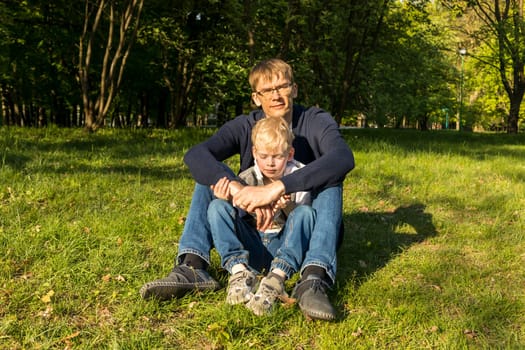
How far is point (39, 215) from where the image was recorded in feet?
17.5

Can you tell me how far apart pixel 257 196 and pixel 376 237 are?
241cm

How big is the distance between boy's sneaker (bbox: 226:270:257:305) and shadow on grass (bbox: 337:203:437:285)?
921mm

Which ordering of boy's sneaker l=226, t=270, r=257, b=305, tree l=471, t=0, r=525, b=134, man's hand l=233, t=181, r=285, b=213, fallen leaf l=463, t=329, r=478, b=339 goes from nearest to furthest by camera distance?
fallen leaf l=463, t=329, r=478, b=339 < boy's sneaker l=226, t=270, r=257, b=305 < man's hand l=233, t=181, r=285, b=213 < tree l=471, t=0, r=525, b=134

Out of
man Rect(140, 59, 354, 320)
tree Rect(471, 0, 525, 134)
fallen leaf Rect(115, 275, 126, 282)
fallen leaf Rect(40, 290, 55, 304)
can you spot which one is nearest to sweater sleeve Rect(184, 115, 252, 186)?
man Rect(140, 59, 354, 320)

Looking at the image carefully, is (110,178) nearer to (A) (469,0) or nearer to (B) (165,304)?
(B) (165,304)

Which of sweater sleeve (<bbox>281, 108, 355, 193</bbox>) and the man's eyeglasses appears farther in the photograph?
the man's eyeglasses

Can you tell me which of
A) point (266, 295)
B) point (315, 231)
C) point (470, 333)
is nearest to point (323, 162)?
point (315, 231)

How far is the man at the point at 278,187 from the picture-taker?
341 cm

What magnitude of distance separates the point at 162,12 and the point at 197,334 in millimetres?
16803

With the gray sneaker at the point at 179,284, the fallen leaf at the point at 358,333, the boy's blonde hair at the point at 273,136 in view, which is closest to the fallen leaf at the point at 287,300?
the fallen leaf at the point at 358,333

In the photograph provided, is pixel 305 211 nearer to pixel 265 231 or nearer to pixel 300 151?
pixel 265 231

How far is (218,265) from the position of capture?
13.9 feet

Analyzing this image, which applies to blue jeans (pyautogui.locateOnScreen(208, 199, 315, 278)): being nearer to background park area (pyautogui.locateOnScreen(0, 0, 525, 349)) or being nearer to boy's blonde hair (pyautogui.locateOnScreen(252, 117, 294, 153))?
background park area (pyautogui.locateOnScreen(0, 0, 525, 349))

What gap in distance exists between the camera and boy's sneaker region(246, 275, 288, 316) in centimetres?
321
